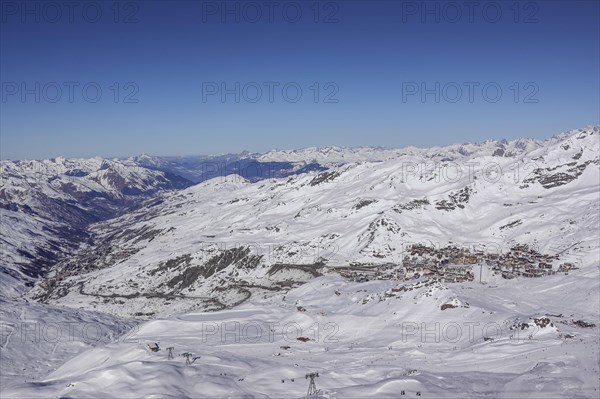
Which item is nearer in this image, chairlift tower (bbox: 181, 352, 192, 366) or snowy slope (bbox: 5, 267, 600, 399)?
snowy slope (bbox: 5, 267, 600, 399)

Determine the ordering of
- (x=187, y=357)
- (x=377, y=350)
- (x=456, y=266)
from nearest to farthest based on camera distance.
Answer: (x=187, y=357), (x=377, y=350), (x=456, y=266)

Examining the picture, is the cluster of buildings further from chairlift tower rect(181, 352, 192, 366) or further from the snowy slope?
chairlift tower rect(181, 352, 192, 366)

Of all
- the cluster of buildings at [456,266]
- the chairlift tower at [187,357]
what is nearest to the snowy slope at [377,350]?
the chairlift tower at [187,357]

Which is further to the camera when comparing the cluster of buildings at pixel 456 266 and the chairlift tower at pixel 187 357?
the cluster of buildings at pixel 456 266

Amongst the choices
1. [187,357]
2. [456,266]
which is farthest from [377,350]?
[456,266]

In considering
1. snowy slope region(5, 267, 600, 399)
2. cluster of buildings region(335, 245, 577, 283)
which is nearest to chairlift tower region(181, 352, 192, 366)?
snowy slope region(5, 267, 600, 399)

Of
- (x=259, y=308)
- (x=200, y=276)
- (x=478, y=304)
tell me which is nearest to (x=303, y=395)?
(x=478, y=304)

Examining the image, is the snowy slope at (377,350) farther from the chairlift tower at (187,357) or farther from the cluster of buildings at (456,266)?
the cluster of buildings at (456,266)

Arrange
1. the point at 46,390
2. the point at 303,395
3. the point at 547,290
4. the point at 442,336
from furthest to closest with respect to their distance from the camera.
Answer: the point at 547,290 → the point at 442,336 → the point at 46,390 → the point at 303,395

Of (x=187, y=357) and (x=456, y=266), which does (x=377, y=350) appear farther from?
(x=456, y=266)

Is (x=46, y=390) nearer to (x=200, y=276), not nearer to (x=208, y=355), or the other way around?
(x=208, y=355)

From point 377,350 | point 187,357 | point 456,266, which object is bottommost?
point 377,350
